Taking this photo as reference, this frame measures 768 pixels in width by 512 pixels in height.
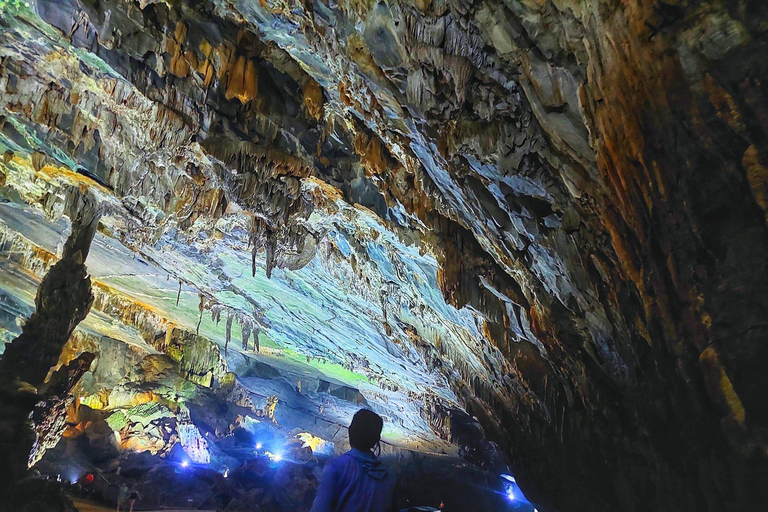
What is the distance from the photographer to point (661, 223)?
7.77 feet

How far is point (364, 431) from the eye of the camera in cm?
205

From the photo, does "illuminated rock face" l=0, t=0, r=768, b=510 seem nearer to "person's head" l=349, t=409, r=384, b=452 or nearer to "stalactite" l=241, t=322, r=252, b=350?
"person's head" l=349, t=409, r=384, b=452

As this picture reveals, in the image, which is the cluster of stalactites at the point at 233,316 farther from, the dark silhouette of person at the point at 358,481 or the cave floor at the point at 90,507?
the dark silhouette of person at the point at 358,481

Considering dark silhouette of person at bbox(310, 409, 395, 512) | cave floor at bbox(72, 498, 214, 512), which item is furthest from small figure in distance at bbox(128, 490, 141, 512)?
dark silhouette of person at bbox(310, 409, 395, 512)

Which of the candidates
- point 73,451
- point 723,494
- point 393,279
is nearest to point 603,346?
point 723,494

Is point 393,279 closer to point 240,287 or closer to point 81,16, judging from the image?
point 240,287

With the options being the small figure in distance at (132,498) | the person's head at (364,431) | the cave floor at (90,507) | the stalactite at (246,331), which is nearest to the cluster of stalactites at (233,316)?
the stalactite at (246,331)

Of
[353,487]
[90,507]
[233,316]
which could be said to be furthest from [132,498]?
[353,487]

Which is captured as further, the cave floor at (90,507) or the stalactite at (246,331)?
the stalactite at (246,331)

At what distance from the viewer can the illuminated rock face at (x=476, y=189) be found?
2.16 m

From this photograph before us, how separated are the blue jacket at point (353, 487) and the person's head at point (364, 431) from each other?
0.04 meters

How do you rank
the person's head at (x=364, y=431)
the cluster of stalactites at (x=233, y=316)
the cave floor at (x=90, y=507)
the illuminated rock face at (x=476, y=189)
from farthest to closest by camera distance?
the cluster of stalactites at (x=233, y=316)
the cave floor at (x=90, y=507)
the illuminated rock face at (x=476, y=189)
the person's head at (x=364, y=431)

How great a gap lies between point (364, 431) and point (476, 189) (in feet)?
9.41

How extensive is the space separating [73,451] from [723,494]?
684 inches
